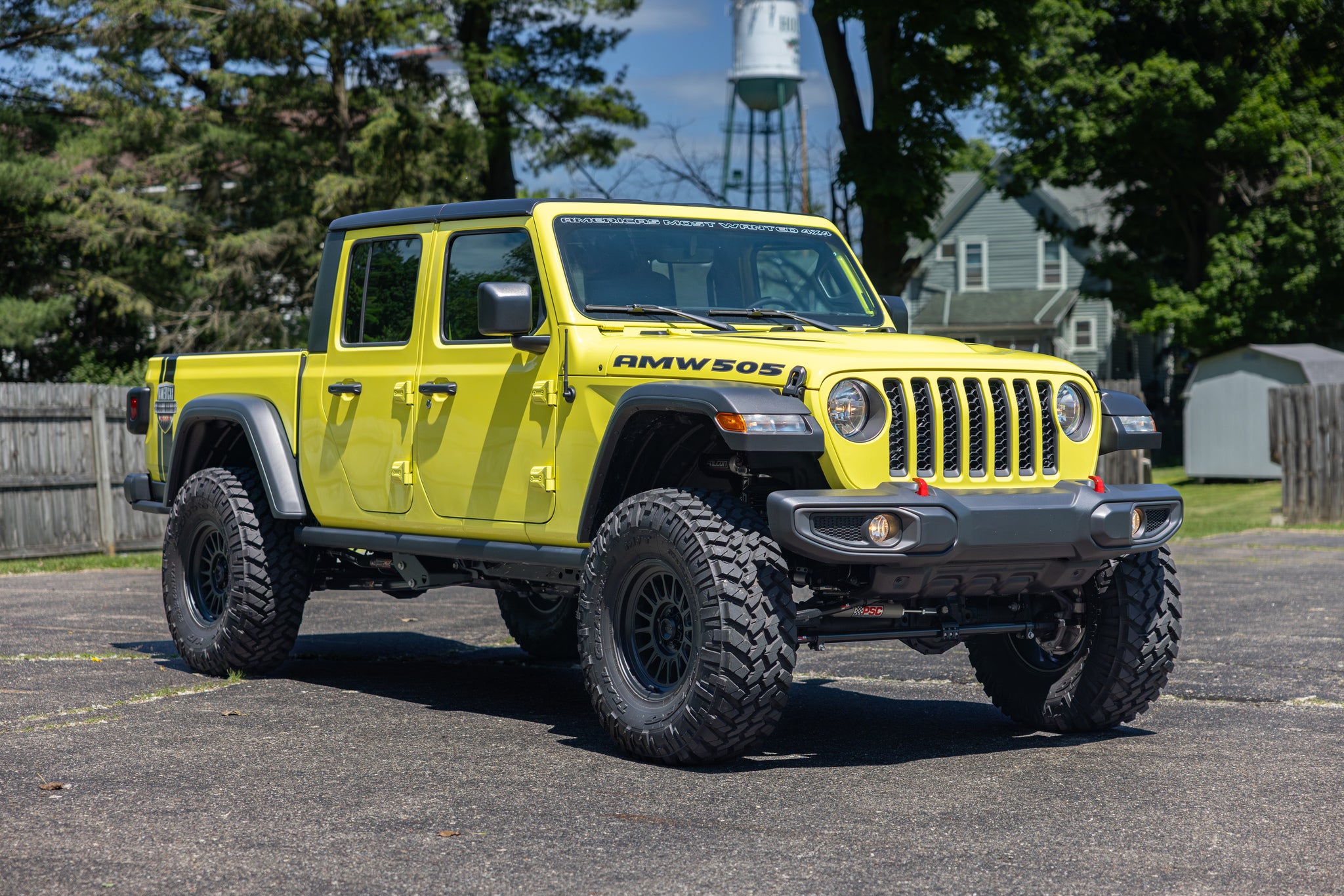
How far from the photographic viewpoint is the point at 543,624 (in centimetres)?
930

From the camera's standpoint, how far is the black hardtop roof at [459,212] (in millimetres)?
7242

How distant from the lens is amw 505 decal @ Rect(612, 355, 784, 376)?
5.99 metres

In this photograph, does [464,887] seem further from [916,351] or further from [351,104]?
[351,104]

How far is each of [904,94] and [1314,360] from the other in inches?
425

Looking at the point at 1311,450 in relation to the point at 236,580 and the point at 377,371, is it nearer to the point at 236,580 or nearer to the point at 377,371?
the point at 377,371

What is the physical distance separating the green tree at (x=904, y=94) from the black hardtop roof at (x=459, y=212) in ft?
46.2

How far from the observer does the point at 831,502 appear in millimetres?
5633

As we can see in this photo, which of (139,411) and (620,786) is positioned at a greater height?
(139,411)

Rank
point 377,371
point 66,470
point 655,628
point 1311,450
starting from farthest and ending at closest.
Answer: point 1311,450, point 66,470, point 377,371, point 655,628

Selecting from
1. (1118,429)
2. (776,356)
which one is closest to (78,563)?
(776,356)

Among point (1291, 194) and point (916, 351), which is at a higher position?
point (1291, 194)

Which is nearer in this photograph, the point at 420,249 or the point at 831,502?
the point at 831,502

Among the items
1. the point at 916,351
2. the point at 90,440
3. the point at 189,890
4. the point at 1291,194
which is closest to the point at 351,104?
the point at 90,440

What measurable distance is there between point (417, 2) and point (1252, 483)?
56.2 feet
